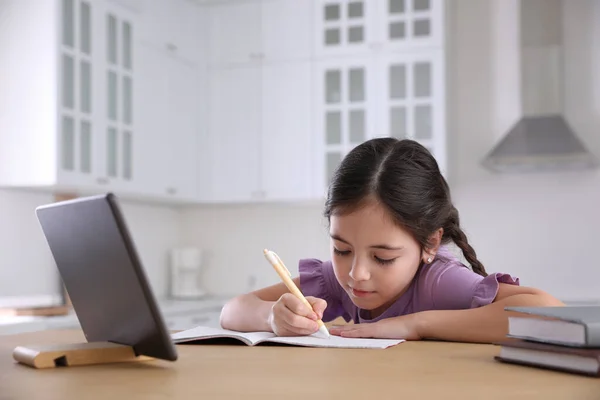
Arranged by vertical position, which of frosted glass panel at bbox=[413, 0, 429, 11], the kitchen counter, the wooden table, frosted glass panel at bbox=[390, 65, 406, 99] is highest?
frosted glass panel at bbox=[413, 0, 429, 11]

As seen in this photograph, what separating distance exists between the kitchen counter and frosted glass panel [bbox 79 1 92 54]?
1.21 m

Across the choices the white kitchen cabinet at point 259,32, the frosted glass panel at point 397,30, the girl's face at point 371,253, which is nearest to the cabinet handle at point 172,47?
the white kitchen cabinet at point 259,32

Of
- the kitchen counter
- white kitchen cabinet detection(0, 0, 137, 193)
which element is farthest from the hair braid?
white kitchen cabinet detection(0, 0, 137, 193)

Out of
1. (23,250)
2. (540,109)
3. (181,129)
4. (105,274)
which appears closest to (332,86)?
(181,129)

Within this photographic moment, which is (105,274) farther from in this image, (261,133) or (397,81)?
(261,133)

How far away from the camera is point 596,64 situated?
4.30 metres

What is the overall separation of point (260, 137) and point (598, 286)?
2.03 m

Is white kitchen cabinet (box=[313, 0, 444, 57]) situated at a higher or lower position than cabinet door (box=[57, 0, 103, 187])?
higher

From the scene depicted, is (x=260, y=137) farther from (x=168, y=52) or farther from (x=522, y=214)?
(x=522, y=214)

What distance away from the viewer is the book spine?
101 centimetres

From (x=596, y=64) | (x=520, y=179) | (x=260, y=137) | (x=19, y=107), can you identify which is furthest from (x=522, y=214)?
(x=19, y=107)

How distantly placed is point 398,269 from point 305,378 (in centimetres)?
66

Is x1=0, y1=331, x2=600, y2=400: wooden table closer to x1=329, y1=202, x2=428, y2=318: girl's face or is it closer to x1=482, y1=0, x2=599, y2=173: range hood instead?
x1=329, y1=202, x2=428, y2=318: girl's face

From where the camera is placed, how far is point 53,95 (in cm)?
345
